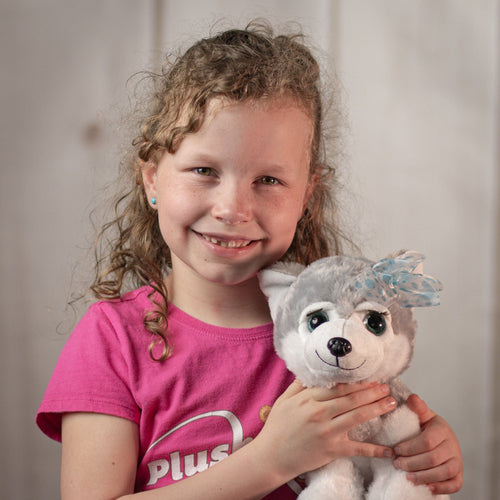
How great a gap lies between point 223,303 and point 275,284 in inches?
5.3

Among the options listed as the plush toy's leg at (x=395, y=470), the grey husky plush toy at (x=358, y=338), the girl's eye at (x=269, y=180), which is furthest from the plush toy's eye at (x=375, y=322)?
the girl's eye at (x=269, y=180)

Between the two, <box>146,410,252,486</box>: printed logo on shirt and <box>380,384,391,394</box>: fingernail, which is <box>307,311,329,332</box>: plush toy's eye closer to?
<box>380,384,391,394</box>: fingernail

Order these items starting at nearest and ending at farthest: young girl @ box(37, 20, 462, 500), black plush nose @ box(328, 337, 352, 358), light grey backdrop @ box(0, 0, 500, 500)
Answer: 1. black plush nose @ box(328, 337, 352, 358)
2. young girl @ box(37, 20, 462, 500)
3. light grey backdrop @ box(0, 0, 500, 500)

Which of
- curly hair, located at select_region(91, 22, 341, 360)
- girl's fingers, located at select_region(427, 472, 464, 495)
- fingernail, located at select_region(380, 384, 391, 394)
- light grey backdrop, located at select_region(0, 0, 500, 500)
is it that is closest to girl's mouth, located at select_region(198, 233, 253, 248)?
curly hair, located at select_region(91, 22, 341, 360)

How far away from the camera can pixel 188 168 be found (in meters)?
0.74

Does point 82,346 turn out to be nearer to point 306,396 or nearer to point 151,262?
point 151,262

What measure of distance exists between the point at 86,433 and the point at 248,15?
819 millimetres

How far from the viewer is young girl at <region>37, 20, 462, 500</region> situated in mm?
691

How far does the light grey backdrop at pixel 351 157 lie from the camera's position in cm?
120

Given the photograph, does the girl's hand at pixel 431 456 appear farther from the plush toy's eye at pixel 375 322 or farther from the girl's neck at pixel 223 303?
the girl's neck at pixel 223 303

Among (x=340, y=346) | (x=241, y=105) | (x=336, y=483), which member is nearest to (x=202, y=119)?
(x=241, y=105)

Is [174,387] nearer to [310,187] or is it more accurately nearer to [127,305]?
[127,305]

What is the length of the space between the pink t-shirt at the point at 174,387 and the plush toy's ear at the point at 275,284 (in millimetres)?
118

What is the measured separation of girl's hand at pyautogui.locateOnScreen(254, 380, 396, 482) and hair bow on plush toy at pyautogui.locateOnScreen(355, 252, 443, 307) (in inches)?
3.8
